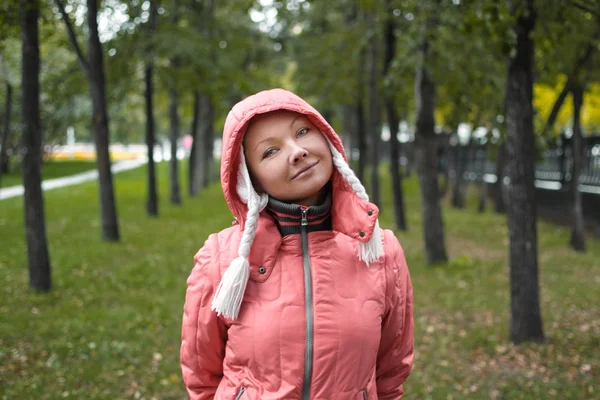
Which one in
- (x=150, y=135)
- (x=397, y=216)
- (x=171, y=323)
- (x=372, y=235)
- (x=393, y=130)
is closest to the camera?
(x=372, y=235)

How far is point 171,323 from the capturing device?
253 inches

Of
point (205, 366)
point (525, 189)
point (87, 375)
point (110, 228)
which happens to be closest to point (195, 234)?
point (110, 228)

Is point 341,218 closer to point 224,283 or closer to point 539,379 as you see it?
point 224,283

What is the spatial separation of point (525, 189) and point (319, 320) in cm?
398

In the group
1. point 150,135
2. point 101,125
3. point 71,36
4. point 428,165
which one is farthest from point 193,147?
point 428,165

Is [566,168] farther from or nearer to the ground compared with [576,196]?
nearer to the ground

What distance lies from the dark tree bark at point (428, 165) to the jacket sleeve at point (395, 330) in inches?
274

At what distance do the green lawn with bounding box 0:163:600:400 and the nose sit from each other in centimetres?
339

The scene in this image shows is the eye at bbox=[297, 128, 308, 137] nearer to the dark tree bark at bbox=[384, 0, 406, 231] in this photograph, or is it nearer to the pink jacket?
the pink jacket

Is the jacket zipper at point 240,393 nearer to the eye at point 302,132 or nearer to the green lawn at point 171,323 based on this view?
the eye at point 302,132

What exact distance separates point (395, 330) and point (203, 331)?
0.71m

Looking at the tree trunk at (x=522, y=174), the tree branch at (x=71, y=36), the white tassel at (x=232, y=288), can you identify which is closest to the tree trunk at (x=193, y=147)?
the tree branch at (x=71, y=36)

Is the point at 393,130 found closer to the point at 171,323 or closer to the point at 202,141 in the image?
the point at 171,323

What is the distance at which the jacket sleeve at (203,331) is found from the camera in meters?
2.13
